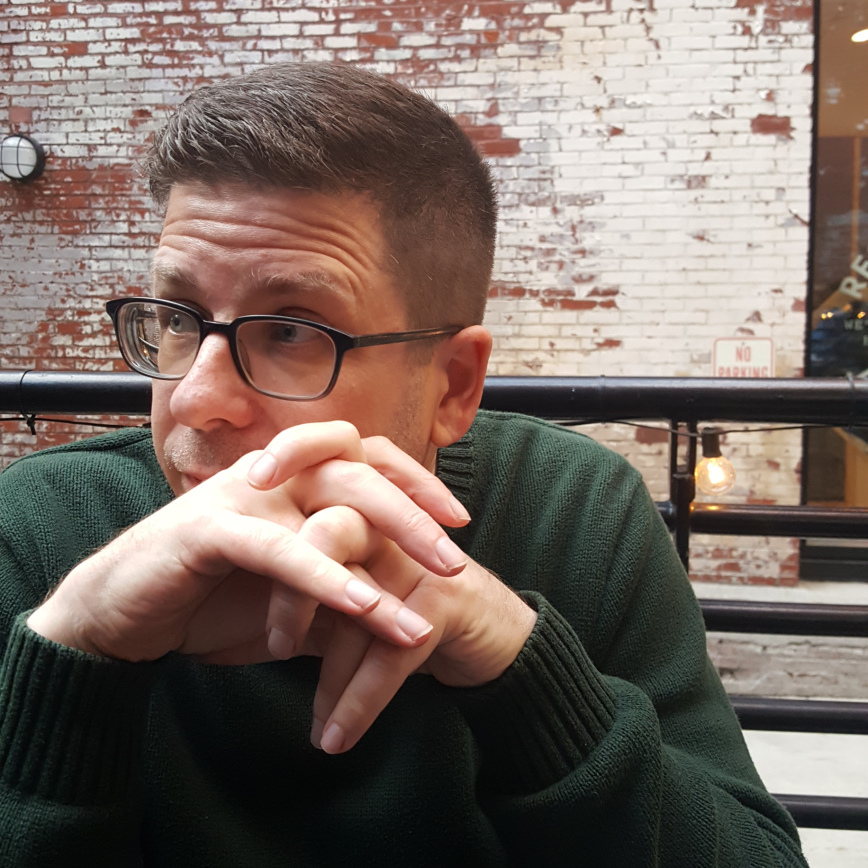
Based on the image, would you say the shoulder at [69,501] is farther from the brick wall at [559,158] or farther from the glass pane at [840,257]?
the glass pane at [840,257]

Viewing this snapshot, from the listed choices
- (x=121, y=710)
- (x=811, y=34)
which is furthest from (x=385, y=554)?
(x=811, y=34)

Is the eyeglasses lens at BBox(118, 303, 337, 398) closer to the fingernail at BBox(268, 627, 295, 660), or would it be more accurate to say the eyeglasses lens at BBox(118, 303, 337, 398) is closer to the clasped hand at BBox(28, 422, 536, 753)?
the clasped hand at BBox(28, 422, 536, 753)

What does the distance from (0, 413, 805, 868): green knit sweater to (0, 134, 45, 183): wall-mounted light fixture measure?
7.69 feet

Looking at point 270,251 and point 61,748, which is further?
point 270,251

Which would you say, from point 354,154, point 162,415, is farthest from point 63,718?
point 354,154

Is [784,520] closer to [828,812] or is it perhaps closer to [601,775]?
[828,812]

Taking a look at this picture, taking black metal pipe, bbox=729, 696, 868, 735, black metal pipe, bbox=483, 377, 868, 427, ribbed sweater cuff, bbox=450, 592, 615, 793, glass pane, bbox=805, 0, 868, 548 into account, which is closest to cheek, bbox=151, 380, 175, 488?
ribbed sweater cuff, bbox=450, 592, 615, 793

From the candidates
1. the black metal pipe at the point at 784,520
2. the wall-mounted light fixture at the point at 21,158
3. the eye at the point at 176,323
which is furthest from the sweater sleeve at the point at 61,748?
the wall-mounted light fixture at the point at 21,158

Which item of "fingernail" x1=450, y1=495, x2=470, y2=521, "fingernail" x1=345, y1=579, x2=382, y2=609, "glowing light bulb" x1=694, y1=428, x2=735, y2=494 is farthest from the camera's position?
"glowing light bulb" x1=694, y1=428, x2=735, y2=494

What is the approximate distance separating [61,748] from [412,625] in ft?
1.35

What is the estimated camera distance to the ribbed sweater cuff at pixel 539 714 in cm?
80

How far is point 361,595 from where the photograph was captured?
63 cm

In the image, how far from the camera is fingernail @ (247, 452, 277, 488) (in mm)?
674

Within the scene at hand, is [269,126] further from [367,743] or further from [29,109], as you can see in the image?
[29,109]
